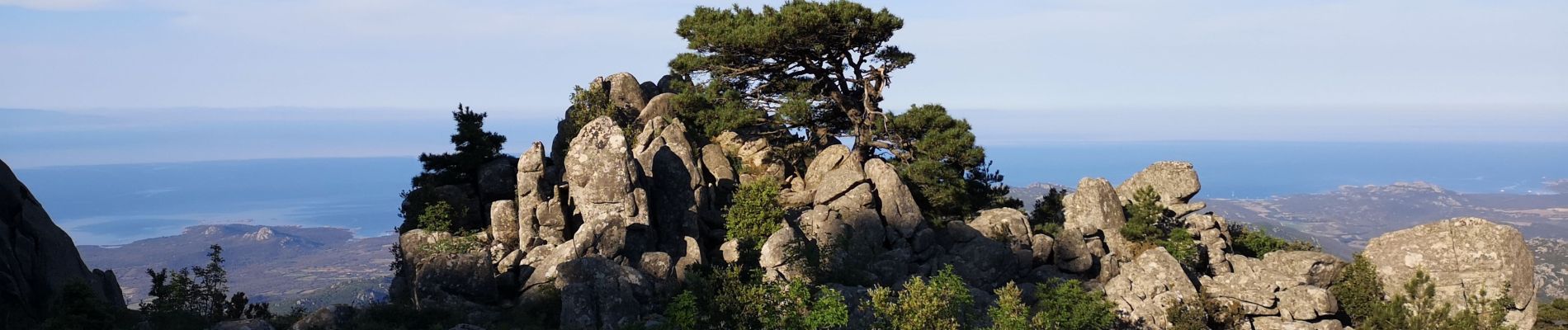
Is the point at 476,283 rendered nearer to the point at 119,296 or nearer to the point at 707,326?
the point at 707,326

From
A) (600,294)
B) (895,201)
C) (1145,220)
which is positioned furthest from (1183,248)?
(600,294)

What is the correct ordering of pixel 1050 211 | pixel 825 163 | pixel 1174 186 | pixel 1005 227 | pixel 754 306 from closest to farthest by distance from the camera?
pixel 754 306 < pixel 1005 227 < pixel 825 163 < pixel 1174 186 < pixel 1050 211

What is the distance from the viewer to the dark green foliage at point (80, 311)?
1133 inches

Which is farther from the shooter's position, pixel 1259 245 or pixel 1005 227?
pixel 1259 245

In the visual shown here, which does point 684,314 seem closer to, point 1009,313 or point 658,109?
point 1009,313

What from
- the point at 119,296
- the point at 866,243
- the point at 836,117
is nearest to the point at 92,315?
the point at 119,296

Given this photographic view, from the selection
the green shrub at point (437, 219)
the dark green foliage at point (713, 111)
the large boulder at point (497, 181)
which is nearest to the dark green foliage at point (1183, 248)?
the dark green foliage at point (713, 111)

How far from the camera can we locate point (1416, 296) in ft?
135

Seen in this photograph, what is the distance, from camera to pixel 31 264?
3378 cm

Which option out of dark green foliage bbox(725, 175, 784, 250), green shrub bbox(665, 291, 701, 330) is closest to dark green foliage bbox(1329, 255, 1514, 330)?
dark green foliage bbox(725, 175, 784, 250)

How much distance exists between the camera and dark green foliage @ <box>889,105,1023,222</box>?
154ft

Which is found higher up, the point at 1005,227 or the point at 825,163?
the point at 825,163

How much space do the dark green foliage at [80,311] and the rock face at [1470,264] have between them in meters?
47.0

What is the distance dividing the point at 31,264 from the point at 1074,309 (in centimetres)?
3518
